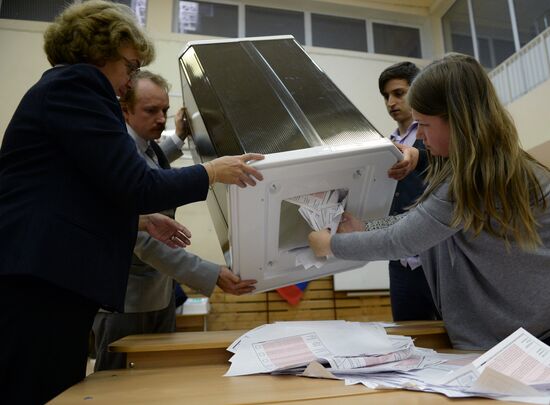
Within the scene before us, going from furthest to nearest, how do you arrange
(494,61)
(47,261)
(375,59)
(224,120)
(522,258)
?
(375,59)
(494,61)
(224,120)
(522,258)
(47,261)

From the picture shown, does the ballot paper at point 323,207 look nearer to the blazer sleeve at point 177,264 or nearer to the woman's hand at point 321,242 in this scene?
the woman's hand at point 321,242

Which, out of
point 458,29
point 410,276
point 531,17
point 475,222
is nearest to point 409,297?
point 410,276

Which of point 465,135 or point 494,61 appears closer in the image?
point 465,135

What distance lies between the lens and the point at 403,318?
143cm

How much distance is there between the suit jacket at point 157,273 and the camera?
1279mm

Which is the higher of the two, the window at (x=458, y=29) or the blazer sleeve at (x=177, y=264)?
the window at (x=458, y=29)

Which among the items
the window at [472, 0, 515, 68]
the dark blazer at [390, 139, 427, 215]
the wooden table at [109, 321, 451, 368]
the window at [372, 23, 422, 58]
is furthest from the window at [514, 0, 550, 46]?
the wooden table at [109, 321, 451, 368]

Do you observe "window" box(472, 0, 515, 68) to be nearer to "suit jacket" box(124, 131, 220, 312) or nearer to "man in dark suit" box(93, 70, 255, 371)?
"man in dark suit" box(93, 70, 255, 371)

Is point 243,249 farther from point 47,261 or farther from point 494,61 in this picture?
point 494,61

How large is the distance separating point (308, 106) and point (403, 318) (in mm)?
805

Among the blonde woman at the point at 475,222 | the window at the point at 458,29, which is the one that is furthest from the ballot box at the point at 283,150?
the window at the point at 458,29

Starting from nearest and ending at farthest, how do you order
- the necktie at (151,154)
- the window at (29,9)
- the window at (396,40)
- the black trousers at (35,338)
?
1. the black trousers at (35,338)
2. the necktie at (151,154)
3. the window at (29,9)
4. the window at (396,40)

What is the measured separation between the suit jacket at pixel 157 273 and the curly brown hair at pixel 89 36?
1.79ft

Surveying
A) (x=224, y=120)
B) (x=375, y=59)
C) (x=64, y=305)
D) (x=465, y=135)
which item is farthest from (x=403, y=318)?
(x=375, y=59)
